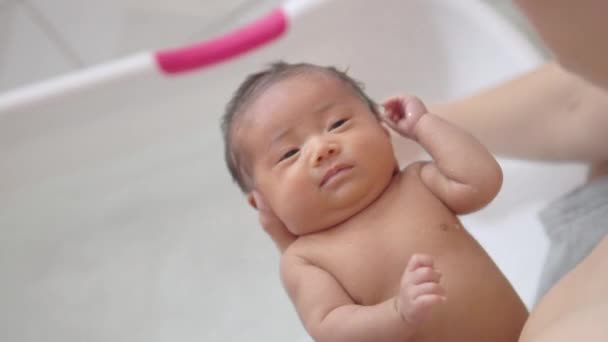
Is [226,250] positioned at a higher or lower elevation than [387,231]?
higher

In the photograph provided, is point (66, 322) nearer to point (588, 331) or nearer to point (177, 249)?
point (177, 249)

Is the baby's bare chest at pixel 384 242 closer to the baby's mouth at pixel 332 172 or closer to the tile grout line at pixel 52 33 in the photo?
the baby's mouth at pixel 332 172

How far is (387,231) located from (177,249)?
0.55 metres

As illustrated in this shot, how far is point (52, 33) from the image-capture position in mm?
1343

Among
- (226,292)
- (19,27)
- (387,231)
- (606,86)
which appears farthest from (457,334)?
(19,27)

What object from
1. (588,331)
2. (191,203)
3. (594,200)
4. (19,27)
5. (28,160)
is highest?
(19,27)

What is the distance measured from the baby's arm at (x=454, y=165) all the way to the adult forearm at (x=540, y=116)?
188 mm

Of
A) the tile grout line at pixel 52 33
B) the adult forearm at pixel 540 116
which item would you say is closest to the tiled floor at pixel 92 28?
the tile grout line at pixel 52 33

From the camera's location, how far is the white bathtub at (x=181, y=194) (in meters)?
1.02

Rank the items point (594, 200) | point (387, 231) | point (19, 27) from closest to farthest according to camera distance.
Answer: point (387, 231) → point (594, 200) → point (19, 27)

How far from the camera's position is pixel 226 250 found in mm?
1094

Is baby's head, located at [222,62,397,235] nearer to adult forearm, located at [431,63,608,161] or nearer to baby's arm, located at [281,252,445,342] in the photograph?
baby's arm, located at [281,252,445,342]

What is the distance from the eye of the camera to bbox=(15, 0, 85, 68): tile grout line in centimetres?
132

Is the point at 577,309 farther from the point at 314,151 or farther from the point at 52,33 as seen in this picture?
the point at 52,33
